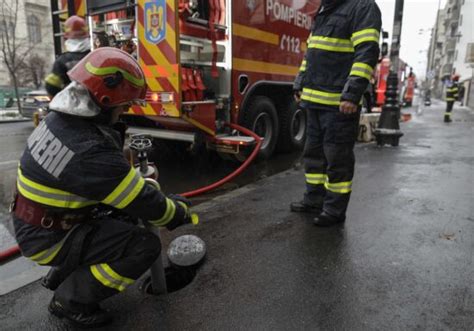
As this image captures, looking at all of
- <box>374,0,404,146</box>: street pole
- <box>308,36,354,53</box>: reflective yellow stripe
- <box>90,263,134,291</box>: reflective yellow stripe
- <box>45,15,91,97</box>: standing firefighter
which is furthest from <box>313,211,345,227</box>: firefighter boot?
<box>374,0,404,146</box>: street pole

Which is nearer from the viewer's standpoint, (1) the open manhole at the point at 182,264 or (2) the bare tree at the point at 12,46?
(1) the open manhole at the point at 182,264

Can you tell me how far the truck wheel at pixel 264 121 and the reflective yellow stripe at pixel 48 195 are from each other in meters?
3.90

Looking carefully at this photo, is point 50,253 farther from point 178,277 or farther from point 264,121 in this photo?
point 264,121

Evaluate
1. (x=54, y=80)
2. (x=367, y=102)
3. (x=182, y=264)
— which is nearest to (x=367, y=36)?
(x=182, y=264)

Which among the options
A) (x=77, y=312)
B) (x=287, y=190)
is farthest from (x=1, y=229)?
(x=287, y=190)

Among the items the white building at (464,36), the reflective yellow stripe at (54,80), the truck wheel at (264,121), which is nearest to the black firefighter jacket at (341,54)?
the truck wheel at (264,121)

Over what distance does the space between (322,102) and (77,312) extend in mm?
2355

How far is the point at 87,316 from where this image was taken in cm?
196

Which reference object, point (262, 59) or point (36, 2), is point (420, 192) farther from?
point (36, 2)

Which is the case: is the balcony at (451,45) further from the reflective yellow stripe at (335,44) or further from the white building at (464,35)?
the reflective yellow stripe at (335,44)

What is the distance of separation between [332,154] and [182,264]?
4.92ft

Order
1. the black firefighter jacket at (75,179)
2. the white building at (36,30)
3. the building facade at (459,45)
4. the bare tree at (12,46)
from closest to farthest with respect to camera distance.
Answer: the black firefighter jacket at (75,179) < the bare tree at (12,46) < the white building at (36,30) < the building facade at (459,45)

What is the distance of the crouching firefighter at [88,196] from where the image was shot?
5.65 ft

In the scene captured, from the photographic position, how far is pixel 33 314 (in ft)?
6.93
